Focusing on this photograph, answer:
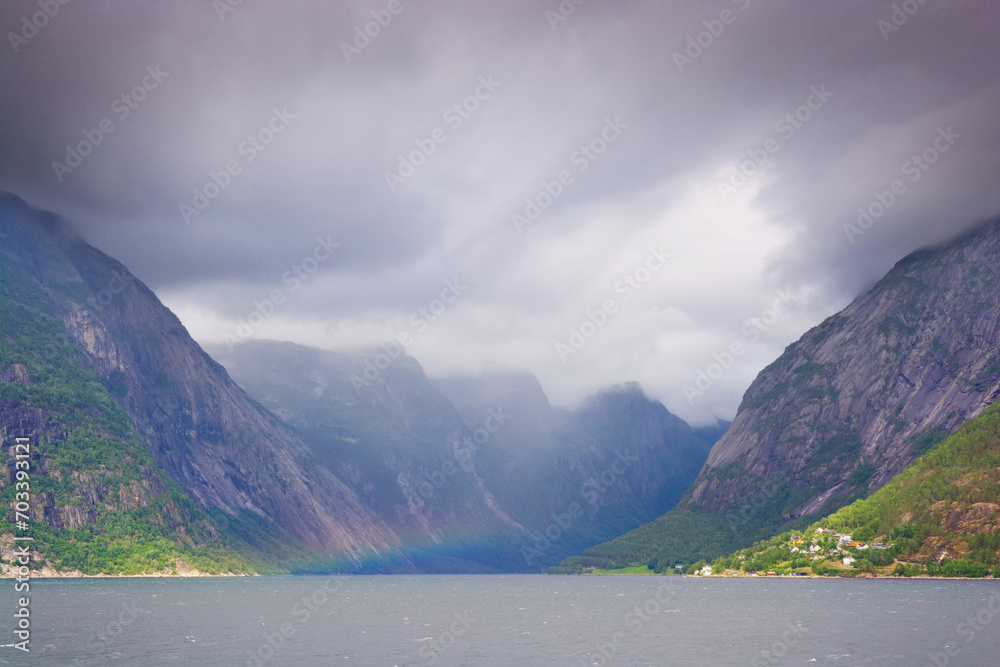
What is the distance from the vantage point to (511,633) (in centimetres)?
11344

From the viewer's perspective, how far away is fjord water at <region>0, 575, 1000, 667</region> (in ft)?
282

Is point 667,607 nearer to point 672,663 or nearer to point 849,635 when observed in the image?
point 849,635

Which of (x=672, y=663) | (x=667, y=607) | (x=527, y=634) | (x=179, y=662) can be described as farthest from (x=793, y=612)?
(x=179, y=662)

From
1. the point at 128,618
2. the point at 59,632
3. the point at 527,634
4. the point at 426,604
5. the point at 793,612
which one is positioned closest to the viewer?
the point at 59,632

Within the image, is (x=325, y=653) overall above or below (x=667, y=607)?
above

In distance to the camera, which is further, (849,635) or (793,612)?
(793,612)

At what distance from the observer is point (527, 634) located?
11250cm

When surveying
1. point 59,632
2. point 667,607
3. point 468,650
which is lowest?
point 667,607

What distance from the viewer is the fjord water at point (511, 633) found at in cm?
8588

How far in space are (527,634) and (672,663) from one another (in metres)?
31.7

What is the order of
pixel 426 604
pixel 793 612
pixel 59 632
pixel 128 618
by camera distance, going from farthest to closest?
pixel 426 604, pixel 793 612, pixel 128 618, pixel 59 632

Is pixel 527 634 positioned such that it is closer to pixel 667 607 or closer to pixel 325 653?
pixel 325 653

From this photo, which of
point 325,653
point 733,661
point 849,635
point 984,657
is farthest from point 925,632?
point 325,653

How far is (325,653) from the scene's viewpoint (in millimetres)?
89250
